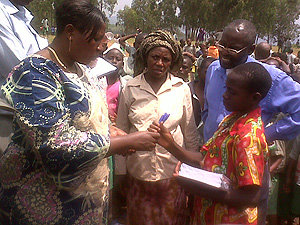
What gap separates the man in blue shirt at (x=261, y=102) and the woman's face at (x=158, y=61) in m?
0.39

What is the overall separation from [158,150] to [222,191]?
38.3 inches

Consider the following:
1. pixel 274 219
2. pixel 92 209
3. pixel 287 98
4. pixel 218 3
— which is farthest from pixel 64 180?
pixel 218 3

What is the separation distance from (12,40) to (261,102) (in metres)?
1.71

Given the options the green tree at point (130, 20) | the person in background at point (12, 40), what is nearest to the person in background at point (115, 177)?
the person in background at point (12, 40)

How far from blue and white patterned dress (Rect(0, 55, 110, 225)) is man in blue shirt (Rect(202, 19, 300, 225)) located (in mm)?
1184

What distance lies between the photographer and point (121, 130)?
2096 mm

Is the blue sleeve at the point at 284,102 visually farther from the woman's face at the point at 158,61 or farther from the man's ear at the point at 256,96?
the woman's face at the point at 158,61

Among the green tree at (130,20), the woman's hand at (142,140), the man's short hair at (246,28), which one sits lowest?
the green tree at (130,20)

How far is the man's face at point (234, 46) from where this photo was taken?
2543 mm

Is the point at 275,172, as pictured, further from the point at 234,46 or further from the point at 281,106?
the point at 234,46

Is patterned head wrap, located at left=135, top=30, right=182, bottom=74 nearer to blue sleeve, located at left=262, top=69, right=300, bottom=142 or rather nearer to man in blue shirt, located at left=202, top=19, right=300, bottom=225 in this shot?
man in blue shirt, located at left=202, top=19, right=300, bottom=225

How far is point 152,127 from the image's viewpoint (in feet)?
6.99

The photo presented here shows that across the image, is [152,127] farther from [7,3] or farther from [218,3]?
[218,3]

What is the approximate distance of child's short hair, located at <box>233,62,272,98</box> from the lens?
1.91m
